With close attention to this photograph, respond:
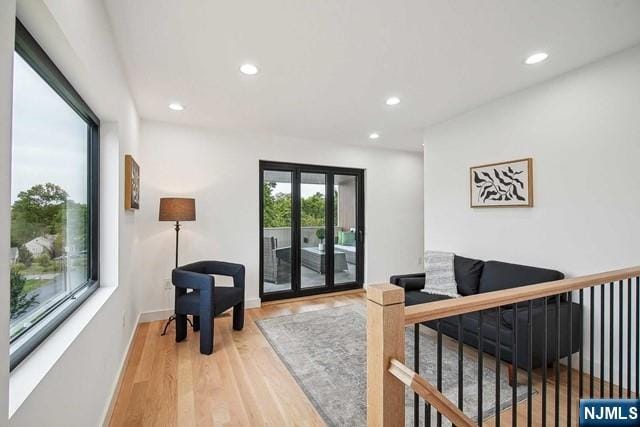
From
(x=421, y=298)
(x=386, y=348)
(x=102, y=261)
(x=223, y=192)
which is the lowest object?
(x=421, y=298)

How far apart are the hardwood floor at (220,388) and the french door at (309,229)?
150cm

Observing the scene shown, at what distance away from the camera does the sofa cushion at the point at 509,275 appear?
2537 mm

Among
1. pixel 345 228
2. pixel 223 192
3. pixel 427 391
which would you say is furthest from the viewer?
pixel 345 228

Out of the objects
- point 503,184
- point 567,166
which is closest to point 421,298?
point 503,184

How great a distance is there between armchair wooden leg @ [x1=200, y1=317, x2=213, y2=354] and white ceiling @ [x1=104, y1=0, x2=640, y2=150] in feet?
7.35

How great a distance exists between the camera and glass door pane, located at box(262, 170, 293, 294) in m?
4.44

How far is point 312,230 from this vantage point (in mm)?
4762

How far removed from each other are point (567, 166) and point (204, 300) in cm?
354

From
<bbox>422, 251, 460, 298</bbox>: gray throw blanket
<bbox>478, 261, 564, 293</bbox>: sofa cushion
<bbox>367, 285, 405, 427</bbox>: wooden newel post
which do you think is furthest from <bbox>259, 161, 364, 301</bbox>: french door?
<bbox>367, 285, 405, 427</bbox>: wooden newel post

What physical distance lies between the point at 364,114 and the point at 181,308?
297cm

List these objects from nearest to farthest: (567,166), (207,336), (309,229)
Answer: (567,166) < (207,336) < (309,229)

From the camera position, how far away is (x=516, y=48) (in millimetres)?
2135

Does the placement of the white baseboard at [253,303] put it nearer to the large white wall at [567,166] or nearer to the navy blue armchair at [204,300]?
the navy blue armchair at [204,300]

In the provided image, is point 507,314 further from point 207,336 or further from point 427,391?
point 207,336
